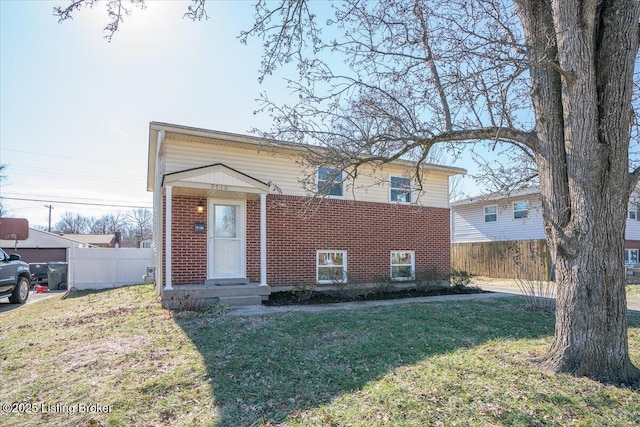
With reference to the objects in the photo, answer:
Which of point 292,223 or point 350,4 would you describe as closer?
point 350,4

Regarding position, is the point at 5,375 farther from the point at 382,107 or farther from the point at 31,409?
the point at 382,107

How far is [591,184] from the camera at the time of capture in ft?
14.1

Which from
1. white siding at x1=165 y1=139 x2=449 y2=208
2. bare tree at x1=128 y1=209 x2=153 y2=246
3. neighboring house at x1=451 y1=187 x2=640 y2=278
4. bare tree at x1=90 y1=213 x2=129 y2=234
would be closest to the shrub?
white siding at x1=165 y1=139 x2=449 y2=208

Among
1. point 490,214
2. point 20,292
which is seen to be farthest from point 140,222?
point 490,214

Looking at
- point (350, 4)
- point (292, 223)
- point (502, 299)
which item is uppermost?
point (350, 4)

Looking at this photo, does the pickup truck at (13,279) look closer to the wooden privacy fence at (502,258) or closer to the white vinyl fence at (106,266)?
the white vinyl fence at (106,266)

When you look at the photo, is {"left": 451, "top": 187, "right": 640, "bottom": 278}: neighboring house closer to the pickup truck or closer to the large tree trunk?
the large tree trunk

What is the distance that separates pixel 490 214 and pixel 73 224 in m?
73.1

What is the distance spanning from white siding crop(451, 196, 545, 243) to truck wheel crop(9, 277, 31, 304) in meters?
18.4

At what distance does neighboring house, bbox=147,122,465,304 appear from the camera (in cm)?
917

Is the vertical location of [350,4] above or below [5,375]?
above

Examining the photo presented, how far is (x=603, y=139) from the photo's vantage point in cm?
438

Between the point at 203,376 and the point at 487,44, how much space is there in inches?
210

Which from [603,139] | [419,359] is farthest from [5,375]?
[603,139]
